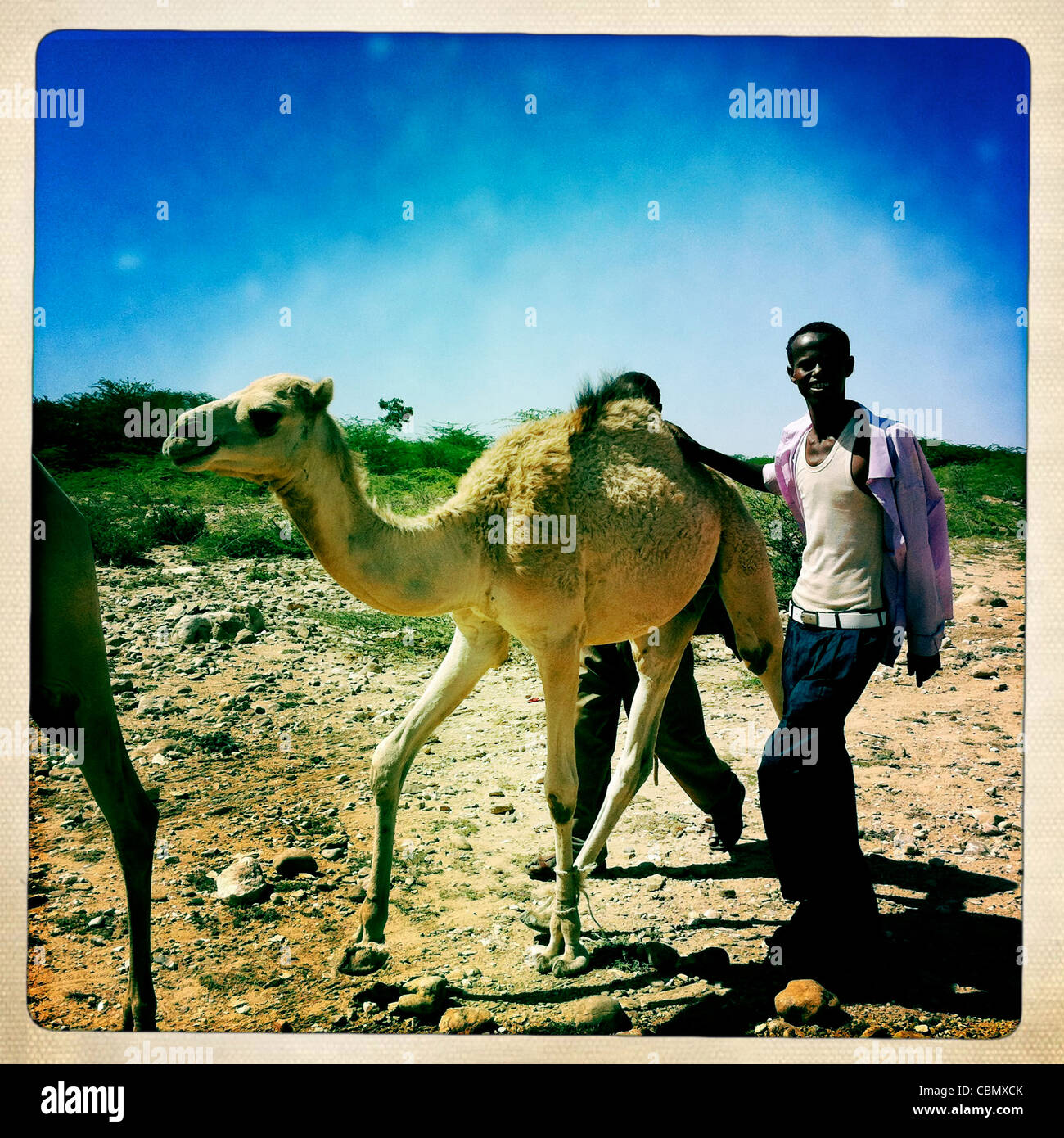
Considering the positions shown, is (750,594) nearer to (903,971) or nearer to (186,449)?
(903,971)

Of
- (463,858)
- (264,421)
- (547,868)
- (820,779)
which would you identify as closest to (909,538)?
(820,779)

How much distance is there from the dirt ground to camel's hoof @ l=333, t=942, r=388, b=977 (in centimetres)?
6

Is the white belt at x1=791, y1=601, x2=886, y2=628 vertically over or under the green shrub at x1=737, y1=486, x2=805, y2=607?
under

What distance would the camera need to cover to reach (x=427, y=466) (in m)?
13.5

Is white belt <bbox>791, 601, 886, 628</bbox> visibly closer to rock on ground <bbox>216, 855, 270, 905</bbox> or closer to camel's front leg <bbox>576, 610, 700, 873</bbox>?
camel's front leg <bbox>576, 610, 700, 873</bbox>

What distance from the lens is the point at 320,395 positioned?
11.4 ft

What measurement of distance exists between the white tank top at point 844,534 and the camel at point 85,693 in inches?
119

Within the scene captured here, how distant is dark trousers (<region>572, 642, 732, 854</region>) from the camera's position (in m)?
4.99

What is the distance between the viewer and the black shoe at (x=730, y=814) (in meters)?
5.25

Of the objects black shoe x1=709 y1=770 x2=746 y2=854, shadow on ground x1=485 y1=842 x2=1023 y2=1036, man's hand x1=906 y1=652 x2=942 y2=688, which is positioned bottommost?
shadow on ground x1=485 y1=842 x2=1023 y2=1036

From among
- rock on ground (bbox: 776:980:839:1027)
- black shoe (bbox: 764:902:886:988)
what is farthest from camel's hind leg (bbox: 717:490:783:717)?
rock on ground (bbox: 776:980:839:1027)

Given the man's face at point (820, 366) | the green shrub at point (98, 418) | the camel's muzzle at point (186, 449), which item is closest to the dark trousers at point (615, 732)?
the man's face at point (820, 366)

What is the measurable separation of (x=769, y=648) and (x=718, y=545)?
24.8 inches

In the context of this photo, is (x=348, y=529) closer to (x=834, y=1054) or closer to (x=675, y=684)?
(x=675, y=684)
